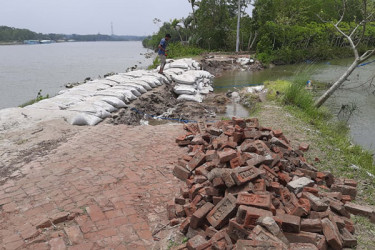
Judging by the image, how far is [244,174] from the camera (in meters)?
2.82

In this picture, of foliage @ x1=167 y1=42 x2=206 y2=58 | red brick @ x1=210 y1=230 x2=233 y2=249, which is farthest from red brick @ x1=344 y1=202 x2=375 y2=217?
foliage @ x1=167 y1=42 x2=206 y2=58

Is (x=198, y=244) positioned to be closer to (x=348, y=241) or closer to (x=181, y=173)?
(x=348, y=241)

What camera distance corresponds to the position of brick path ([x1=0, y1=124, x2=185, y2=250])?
256cm

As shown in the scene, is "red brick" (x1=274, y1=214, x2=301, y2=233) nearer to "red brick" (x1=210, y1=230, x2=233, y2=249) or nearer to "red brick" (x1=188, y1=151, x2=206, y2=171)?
"red brick" (x1=210, y1=230, x2=233, y2=249)

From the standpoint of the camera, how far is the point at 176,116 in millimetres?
7617

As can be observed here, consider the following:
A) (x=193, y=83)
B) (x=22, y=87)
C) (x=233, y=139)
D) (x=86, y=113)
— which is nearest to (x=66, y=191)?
(x=233, y=139)

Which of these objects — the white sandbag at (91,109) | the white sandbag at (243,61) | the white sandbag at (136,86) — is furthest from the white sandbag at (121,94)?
the white sandbag at (243,61)

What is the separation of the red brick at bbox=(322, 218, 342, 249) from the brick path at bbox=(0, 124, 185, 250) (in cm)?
151

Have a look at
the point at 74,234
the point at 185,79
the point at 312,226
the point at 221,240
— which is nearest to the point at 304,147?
the point at 312,226

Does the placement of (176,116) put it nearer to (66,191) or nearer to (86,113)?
(86,113)

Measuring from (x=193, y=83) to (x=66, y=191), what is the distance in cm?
800

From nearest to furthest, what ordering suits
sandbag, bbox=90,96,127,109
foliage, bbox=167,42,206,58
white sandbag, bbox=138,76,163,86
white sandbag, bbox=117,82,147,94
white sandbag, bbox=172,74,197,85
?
sandbag, bbox=90,96,127,109
white sandbag, bbox=117,82,147,94
white sandbag, bbox=138,76,163,86
white sandbag, bbox=172,74,197,85
foliage, bbox=167,42,206,58

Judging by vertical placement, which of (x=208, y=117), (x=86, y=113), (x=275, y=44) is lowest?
(x=208, y=117)

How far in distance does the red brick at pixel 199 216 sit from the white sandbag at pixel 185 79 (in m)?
8.26
